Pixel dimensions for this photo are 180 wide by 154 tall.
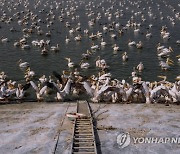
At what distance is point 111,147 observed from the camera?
50.9 ft

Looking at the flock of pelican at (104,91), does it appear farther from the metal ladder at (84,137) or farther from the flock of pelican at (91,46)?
the metal ladder at (84,137)

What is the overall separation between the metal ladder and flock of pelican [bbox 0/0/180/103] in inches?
208

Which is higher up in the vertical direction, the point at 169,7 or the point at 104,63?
the point at 169,7

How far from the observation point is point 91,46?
41969 mm

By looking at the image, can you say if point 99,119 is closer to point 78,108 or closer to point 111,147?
point 78,108

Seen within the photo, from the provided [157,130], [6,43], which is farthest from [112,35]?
[157,130]

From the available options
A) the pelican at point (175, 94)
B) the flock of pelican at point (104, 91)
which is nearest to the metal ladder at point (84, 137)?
the flock of pelican at point (104, 91)

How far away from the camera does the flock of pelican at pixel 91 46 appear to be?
77.7 feet

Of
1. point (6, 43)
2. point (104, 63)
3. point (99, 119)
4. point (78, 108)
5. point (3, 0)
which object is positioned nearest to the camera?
point (99, 119)

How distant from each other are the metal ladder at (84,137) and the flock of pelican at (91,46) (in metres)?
5.28

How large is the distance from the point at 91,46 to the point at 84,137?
2624cm

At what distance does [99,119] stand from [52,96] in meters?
8.68

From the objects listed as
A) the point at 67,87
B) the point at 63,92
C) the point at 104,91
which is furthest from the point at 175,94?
the point at 63,92

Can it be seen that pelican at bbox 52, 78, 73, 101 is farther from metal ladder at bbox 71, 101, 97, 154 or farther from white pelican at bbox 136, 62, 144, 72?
white pelican at bbox 136, 62, 144, 72
